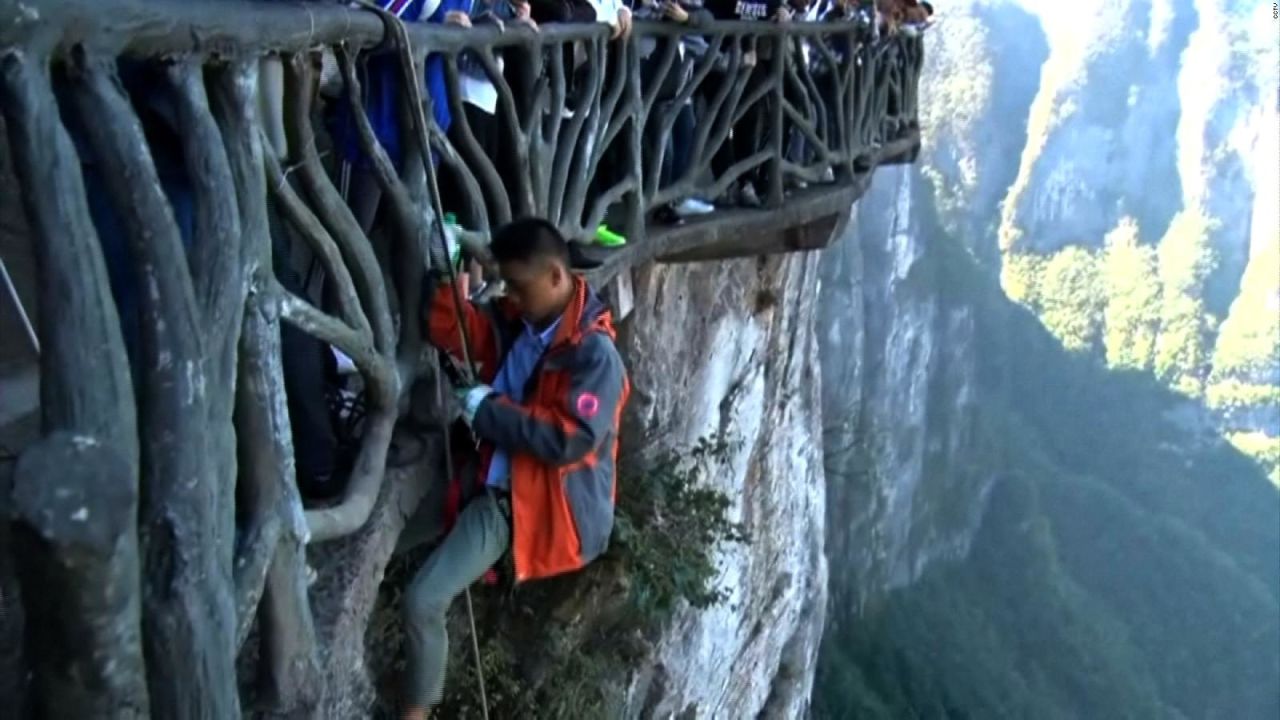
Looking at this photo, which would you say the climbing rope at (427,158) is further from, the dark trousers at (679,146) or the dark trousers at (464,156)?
the dark trousers at (679,146)

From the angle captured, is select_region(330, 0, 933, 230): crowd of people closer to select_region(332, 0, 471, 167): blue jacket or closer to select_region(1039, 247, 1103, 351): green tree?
select_region(332, 0, 471, 167): blue jacket

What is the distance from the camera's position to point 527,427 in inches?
123

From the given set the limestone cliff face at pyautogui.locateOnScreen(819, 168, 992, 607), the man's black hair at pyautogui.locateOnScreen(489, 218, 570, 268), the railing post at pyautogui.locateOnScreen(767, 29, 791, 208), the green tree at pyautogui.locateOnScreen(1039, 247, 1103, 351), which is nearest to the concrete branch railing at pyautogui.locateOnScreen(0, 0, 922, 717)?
the man's black hair at pyautogui.locateOnScreen(489, 218, 570, 268)

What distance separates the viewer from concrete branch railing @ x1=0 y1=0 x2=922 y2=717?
1890 mm

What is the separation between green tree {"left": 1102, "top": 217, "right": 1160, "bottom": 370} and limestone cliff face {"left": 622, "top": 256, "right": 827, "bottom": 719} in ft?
182

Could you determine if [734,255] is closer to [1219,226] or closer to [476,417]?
[476,417]

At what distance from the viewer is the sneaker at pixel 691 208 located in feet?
19.6

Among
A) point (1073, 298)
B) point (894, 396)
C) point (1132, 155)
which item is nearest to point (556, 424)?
point (894, 396)

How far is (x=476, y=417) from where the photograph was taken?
316cm

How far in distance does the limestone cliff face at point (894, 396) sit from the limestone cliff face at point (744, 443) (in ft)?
46.9

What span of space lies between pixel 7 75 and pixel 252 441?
2.74 feet

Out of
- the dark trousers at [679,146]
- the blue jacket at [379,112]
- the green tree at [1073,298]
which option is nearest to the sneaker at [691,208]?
the dark trousers at [679,146]

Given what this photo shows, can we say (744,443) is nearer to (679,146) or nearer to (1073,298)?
(679,146)

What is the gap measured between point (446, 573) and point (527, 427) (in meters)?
0.56
